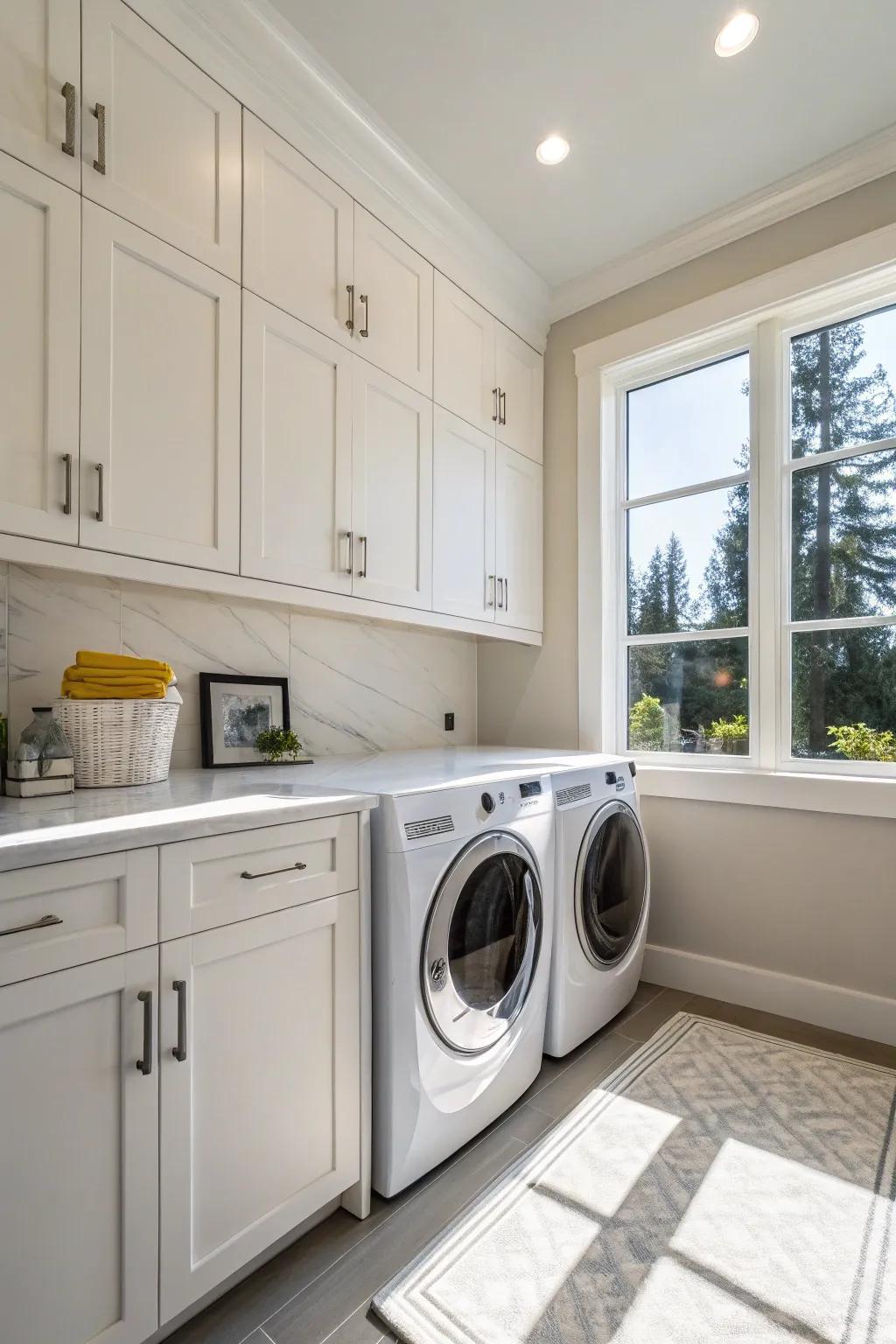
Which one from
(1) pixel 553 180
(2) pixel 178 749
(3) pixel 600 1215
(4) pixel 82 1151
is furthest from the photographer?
(1) pixel 553 180

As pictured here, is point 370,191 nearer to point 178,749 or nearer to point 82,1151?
point 178,749

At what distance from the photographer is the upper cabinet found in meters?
2.47

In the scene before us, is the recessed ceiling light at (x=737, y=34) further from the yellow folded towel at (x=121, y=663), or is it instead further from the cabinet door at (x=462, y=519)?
the yellow folded towel at (x=121, y=663)

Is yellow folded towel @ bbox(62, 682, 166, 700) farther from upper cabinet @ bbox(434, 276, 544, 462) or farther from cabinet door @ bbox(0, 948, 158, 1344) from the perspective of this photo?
upper cabinet @ bbox(434, 276, 544, 462)

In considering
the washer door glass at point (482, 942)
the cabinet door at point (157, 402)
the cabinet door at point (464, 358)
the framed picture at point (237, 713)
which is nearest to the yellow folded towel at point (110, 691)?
the cabinet door at point (157, 402)

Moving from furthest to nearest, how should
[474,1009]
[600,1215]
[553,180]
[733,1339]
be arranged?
[553,180] < [474,1009] < [600,1215] < [733,1339]

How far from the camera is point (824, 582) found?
2.40m

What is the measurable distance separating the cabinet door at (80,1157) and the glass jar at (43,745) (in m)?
0.52

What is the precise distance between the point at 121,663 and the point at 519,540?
1738 mm

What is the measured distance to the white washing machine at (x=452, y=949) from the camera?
1463 mm

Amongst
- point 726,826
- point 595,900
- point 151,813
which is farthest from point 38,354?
point 726,826

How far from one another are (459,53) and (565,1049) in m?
2.81

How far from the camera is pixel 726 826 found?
2.51 m

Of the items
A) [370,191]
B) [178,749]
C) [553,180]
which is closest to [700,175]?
[553,180]
